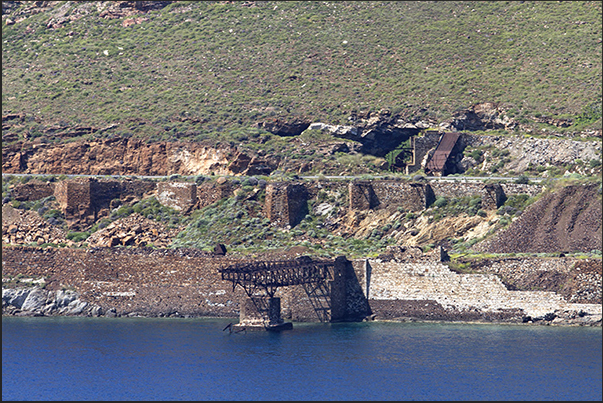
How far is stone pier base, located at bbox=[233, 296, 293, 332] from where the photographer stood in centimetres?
5641

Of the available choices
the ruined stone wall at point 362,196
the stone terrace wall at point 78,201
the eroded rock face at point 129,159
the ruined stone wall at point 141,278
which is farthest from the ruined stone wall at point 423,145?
the stone terrace wall at point 78,201

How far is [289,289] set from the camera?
59.0 m

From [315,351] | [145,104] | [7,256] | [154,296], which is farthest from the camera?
[145,104]

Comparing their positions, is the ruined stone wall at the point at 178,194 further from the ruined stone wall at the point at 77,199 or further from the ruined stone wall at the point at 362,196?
the ruined stone wall at the point at 362,196

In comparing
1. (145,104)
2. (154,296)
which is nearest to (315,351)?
(154,296)

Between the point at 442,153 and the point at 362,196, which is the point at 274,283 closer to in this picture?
the point at 362,196

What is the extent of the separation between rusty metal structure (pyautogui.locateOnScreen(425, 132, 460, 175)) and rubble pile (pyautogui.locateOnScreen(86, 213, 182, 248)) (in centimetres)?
1769

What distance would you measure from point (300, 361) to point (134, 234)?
76.1 feet

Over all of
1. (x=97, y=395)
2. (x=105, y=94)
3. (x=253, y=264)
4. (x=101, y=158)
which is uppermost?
(x=105, y=94)

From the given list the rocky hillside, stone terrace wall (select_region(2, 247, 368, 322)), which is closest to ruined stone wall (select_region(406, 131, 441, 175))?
the rocky hillside

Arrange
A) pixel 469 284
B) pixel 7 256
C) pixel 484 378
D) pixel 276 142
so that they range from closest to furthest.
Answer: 1. pixel 484 378
2. pixel 469 284
3. pixel 7 256
4. pixel 276 142

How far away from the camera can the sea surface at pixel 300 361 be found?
4434 centimetres

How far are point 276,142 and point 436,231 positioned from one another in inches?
712

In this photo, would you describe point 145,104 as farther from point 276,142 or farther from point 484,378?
point 484,378
